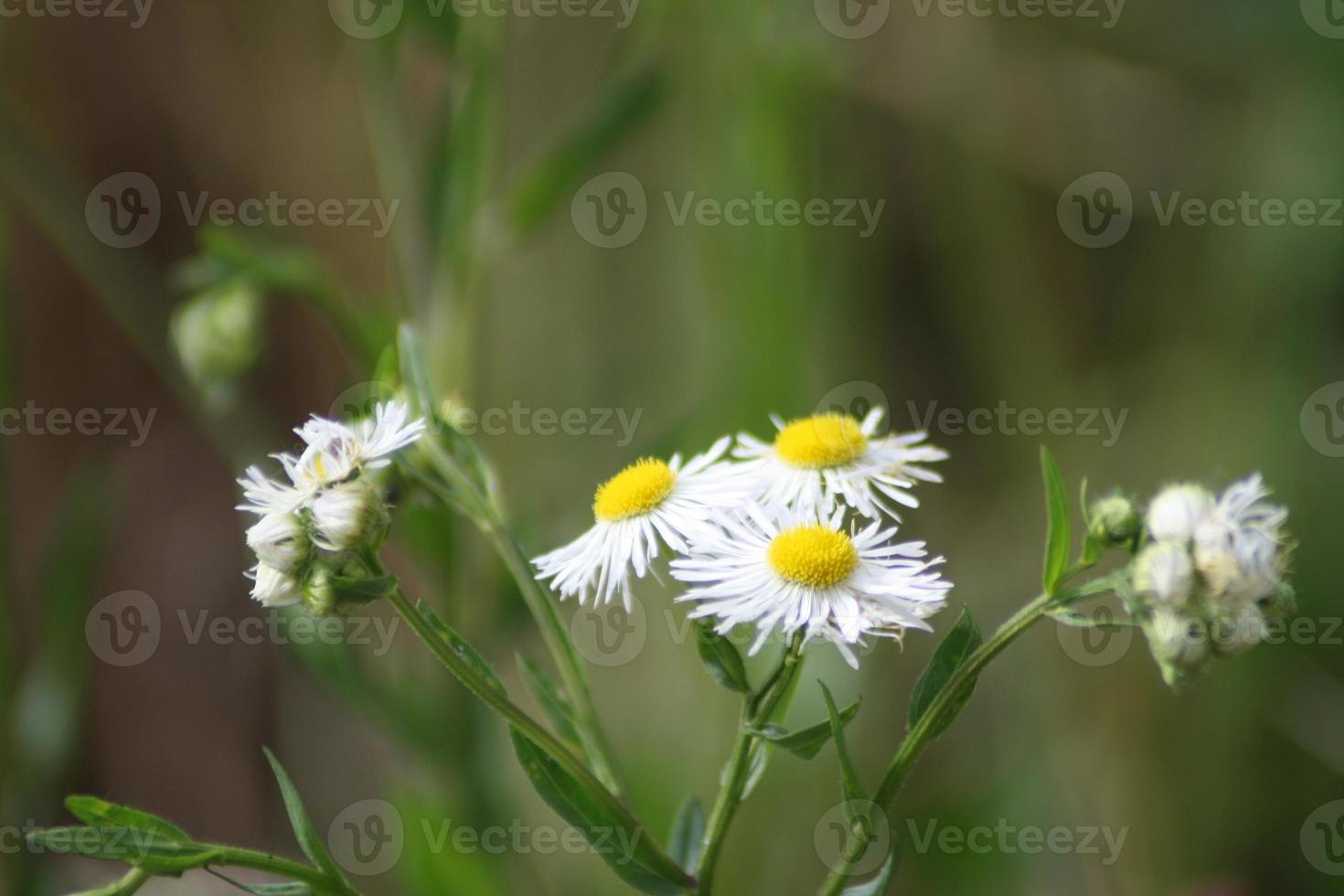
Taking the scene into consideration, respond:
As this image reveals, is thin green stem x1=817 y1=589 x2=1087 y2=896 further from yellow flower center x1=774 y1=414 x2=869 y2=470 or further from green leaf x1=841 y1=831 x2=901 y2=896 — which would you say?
yellow flower center x1=774 y1=414 x2=869 y2=470

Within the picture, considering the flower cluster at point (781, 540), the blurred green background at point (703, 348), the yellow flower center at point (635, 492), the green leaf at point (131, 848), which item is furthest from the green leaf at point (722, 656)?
the blurred green background at point (703, 348)

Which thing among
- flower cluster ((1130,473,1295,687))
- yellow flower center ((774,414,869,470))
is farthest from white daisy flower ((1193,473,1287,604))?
yellow flower center ((774,414,869,470))

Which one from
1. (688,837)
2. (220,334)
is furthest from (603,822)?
(220,334)

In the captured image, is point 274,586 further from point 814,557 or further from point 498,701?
point 814,557

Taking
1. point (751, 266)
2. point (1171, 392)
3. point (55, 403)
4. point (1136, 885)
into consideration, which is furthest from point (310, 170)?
point (1136, 885)

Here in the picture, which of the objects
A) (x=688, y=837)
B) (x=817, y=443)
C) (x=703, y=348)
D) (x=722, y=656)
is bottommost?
(x=688, y=837)

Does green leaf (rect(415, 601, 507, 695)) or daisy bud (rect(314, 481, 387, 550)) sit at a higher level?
daisy bud (rect(314, 481, 387, 550))

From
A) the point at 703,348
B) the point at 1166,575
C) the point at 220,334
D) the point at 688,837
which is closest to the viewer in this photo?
the point at 1166,575

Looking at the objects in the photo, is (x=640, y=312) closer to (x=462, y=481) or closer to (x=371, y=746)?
(x=371, y=746)
